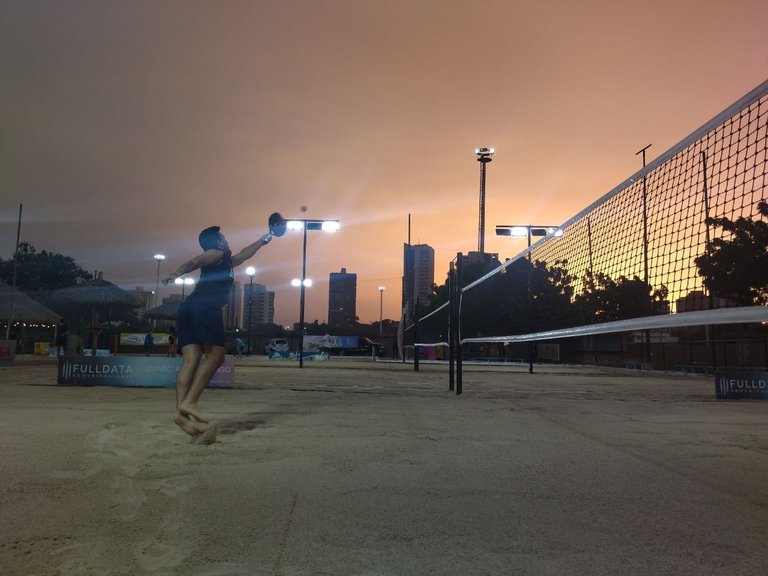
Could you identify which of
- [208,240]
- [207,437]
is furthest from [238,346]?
[207,437]

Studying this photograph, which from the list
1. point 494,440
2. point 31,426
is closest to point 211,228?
point 31,426

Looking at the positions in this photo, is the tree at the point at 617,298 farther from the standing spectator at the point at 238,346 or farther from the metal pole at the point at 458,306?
the standing spectator at the point at 238,346

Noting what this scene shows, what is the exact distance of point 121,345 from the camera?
48.0 meters

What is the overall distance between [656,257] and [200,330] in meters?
6.36

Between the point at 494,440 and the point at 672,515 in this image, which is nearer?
the point at 672,515

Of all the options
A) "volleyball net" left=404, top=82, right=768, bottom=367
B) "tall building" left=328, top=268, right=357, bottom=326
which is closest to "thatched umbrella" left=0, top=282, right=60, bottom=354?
"volleyball net" left=404, top=82, right=768, bottom=367

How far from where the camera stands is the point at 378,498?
291 centimetres

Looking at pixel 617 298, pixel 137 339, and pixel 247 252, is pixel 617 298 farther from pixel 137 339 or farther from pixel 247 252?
pixel 137 339

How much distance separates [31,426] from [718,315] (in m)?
6.39

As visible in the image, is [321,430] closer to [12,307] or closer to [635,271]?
[635,271]

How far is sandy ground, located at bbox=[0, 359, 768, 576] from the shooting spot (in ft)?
6.97

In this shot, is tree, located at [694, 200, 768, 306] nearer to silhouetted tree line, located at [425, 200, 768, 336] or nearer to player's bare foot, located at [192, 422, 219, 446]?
silhouetted tree line, located at [425, 200, 768, 336]

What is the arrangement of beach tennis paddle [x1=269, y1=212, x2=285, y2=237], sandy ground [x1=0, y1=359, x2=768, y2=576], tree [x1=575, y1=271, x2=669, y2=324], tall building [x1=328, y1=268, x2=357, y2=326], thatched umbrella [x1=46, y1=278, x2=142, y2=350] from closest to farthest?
sandy ground [x1=0, y1=359, x2=768, y2=576] → beach tennis paddle [x1=269, y1=212, x2=285, y2=237] → tree [x1=575, y1=271, x2=669, y2=324] → thatched umbrella [x1=46, y1=278, x2=142, y2=350] → tall building [x1=328, y1=268, x2=357, y2=326]

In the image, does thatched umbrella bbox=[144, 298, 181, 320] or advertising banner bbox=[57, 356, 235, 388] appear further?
thatched umbrella bbox=[144, 298, 181, 320]
